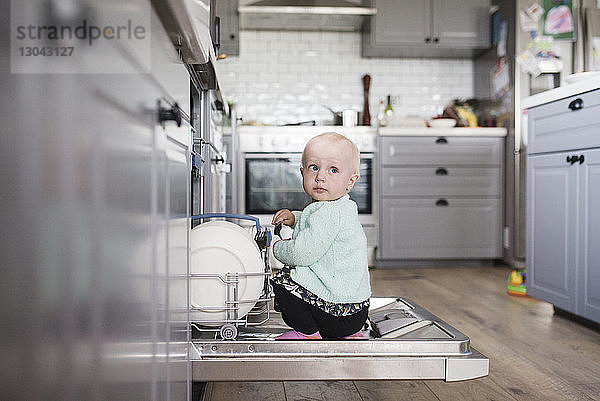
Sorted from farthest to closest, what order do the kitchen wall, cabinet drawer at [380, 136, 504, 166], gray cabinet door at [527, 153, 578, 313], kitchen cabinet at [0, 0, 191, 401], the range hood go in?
the kitchen wall < the range hood < cabinet drawer at [380, 136, 504, 166] < gray cabinet door at [527, 153, 578, 313] < kitchen cabinet at [0, 0, 191, 401]

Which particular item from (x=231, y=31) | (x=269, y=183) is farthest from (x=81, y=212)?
(x=231, y=31)

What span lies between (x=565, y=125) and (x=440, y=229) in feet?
6.75

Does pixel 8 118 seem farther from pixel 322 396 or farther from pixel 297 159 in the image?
pixel 297 159

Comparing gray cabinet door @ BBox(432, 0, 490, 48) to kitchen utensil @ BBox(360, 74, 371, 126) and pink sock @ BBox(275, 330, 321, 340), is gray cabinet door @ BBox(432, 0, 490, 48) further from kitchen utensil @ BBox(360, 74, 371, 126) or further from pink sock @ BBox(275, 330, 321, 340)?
pink sock @ BBox(275, 330, 321, 340)

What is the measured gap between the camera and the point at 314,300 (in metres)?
1.50

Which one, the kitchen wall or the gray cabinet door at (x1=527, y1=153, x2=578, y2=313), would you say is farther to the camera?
the kitchen wall

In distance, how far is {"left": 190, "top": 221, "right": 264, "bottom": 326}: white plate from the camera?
1.40 m

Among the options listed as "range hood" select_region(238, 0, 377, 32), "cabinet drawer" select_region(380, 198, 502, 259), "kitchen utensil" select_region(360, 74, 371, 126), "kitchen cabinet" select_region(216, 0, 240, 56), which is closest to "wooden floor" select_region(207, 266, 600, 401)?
"cabinet drawer" select_region(380, 198, 502, 259)

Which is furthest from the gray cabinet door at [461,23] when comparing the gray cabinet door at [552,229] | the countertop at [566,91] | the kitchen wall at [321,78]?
the gray cabinet door at [552,229]

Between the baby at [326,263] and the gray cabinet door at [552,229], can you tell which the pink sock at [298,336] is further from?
the gray cabinet door at [552,229]

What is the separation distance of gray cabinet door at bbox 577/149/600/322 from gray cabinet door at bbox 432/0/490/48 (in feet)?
8.45

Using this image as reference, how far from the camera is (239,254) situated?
1.44 meters

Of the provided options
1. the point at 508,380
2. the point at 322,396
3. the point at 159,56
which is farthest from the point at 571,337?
the point at 159,56

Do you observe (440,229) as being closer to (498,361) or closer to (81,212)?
(498,361)
